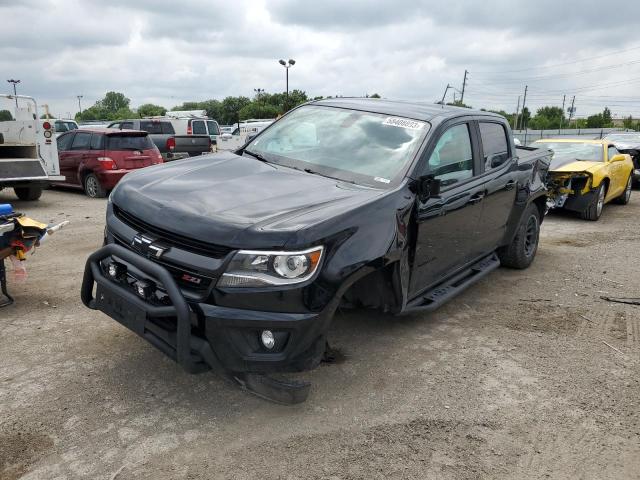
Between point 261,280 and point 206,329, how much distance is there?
39 cm

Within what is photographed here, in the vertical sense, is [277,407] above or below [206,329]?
below

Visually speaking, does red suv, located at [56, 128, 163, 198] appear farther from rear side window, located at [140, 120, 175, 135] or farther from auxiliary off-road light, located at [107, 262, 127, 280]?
auxiliary off-road light, located at [107, 262, 127, 280]

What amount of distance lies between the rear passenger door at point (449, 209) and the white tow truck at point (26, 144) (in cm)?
835

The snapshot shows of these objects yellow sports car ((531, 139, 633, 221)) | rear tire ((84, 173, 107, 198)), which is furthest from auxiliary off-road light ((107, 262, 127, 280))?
rear tire ((84, 173, 107, 198))

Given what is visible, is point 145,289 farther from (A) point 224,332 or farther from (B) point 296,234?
(B) point 296,234

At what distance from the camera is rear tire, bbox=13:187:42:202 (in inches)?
405

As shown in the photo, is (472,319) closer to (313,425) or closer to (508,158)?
(508,158)

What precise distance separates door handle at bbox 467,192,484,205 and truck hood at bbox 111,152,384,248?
130 cm

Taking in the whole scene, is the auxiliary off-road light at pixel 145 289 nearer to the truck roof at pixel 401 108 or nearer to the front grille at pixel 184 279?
the front grille at pixel 184 279

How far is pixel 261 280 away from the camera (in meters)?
2.63

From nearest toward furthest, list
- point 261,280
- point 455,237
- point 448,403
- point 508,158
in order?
1. point 261,280
2. point 448,403
3. point 455,237
4. point 508,158

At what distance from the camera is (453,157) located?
421 cm

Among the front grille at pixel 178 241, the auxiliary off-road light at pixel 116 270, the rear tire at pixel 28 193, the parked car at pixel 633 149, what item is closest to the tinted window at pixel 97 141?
the rear tire at pixel 28 193

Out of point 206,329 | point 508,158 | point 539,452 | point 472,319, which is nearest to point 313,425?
point 206,329
